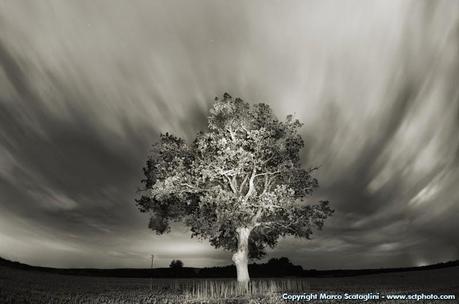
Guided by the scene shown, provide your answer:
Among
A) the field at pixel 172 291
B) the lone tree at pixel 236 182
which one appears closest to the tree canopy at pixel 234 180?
the lone tree at pixel 236 182

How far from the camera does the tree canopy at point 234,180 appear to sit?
32.7 metres

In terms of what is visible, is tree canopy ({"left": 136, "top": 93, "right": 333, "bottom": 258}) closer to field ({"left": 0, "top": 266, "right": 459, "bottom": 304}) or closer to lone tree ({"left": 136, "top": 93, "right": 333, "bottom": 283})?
lone tree ({"left": 136, "top": 93, "right": 333, "bottom": 283})

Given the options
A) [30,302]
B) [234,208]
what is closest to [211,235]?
[234,208]

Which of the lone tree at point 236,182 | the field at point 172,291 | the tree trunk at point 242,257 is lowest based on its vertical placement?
the field at point 172,291

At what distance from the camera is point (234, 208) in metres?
31.9

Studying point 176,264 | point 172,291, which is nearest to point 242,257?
point 172,291

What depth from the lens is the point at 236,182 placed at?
121ft

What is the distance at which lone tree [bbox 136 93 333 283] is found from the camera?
32.7 m

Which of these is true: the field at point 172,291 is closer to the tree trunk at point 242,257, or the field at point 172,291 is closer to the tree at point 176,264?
the tree trunk at point 242,257

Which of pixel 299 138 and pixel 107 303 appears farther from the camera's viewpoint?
pixel 299 138

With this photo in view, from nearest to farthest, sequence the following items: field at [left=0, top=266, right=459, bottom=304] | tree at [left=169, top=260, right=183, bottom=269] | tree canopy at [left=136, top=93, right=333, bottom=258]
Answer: field at [left=0, top=266, right=459, bottom=304], tree canopy at [left=136, top=93, right=333, bottom=258], tree at [left=169, top=260, right=183, bottom=269]

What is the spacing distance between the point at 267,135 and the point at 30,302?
25.0m

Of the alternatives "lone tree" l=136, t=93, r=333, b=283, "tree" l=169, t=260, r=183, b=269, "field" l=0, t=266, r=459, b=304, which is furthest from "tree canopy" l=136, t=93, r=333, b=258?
"tree" l=169, t=260, r=183, b=269

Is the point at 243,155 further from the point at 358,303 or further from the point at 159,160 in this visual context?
the point at 358,303
